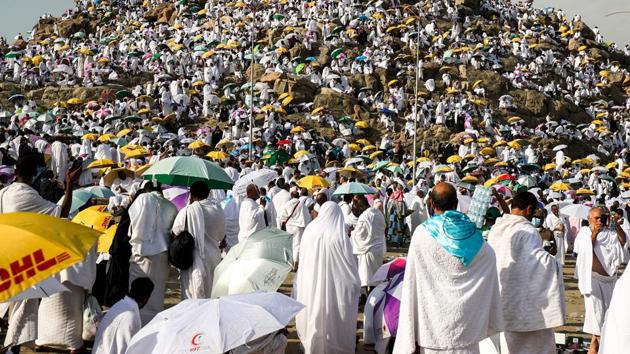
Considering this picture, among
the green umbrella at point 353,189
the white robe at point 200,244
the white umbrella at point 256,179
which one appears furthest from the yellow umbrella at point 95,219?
the green umbrella at point 353,189

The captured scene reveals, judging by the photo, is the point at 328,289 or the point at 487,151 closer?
the point at 328,289

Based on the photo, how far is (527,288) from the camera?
4.73 meters

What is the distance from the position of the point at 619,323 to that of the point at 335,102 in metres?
31.0

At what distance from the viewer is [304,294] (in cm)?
635

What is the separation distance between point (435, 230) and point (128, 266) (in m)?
3.17

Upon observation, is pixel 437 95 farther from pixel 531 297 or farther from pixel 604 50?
pixel 531 297

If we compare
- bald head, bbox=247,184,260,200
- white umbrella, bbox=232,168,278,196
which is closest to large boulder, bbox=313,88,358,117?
white umbrella, bbox=232,168,278,196

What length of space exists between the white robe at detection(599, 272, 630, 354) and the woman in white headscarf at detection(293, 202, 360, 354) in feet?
11.7

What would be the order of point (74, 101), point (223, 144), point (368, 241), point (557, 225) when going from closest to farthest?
1. point (368, 241)
2. point (557, 225)
3. point (223, 144)
4. point (74, 101)

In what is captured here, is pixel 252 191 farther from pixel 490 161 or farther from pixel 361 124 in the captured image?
pixel 361 124

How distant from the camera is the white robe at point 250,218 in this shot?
9.36 meters

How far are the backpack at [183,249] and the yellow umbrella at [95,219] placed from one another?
0.77 meters

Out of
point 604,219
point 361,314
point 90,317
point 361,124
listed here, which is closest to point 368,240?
point 361,314

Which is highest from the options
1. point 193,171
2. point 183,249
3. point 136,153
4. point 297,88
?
point 297,88
